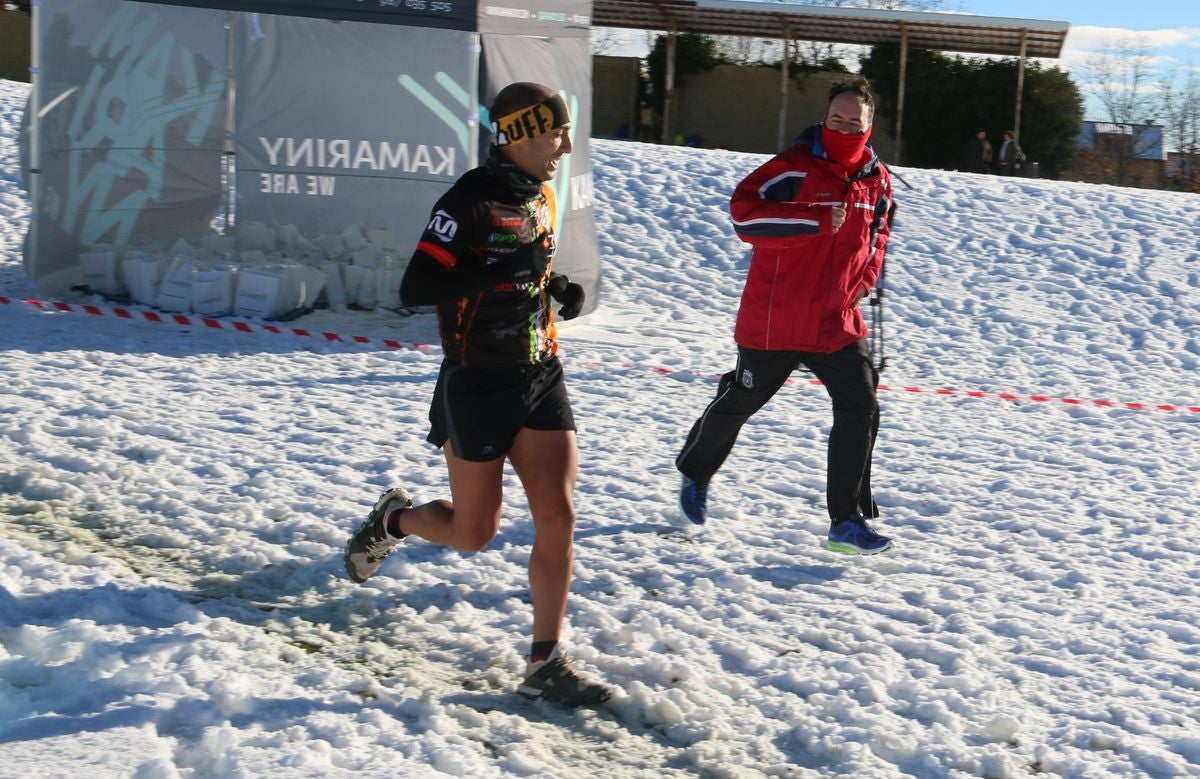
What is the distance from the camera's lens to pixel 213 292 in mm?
9852

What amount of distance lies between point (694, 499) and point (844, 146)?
1.61 meters

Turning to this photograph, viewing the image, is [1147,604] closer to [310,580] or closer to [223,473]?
[310,580]

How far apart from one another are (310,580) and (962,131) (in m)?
22.9

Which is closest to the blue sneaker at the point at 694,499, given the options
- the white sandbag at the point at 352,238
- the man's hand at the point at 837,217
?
the man's hand at the point at 837,217

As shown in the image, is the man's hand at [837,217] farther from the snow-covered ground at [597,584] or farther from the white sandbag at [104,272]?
the white sandbag at [104,272]

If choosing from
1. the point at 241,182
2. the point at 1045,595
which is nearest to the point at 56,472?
the point at 1045,595

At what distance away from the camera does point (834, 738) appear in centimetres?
372

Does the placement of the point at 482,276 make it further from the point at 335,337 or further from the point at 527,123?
the point at 335,337

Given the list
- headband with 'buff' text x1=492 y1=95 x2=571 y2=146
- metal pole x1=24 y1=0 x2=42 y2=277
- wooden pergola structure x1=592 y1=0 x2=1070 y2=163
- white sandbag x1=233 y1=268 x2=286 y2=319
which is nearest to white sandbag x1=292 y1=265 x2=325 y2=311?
white sandbag x1=233 y1=268 x2=286 y2=319

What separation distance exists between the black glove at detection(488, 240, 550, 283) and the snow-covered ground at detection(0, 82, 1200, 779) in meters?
1.23

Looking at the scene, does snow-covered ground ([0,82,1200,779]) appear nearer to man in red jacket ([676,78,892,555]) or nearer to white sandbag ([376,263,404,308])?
man in red jacket ([676,78,892,555])

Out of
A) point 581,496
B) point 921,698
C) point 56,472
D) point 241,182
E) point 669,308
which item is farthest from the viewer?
point 669,308

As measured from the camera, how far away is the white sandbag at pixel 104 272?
10125 mm

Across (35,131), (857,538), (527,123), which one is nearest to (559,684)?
(527,123)
